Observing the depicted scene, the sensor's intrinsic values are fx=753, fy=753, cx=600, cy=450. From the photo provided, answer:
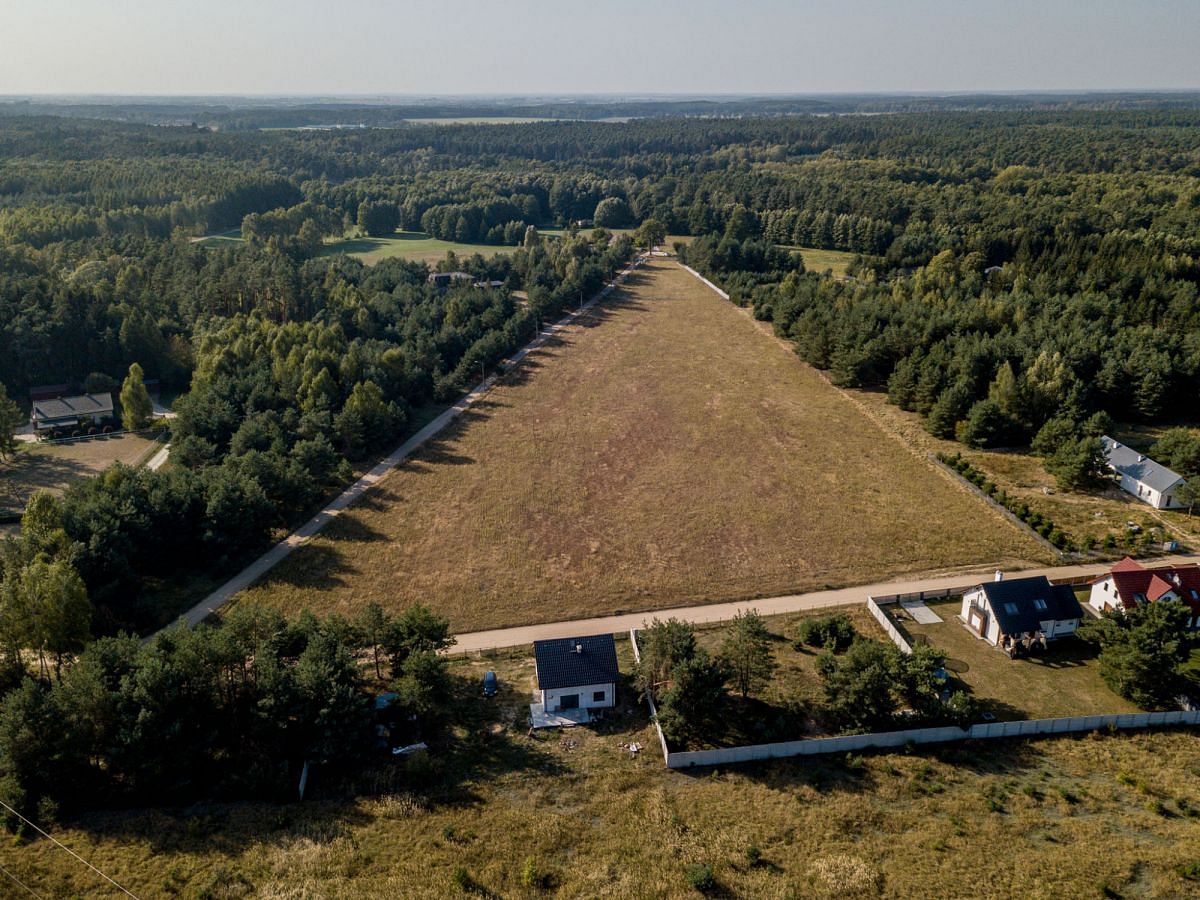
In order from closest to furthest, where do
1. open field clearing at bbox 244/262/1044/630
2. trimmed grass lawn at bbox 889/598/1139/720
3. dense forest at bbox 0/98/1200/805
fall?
dense forest at bbox 0/98/1200/805, trimmed grass lawn at bbox 889/598/1139/720, open field clearing at bbox 244/262/1044/630

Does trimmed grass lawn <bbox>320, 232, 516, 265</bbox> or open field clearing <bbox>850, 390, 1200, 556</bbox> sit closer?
open field clearing <bbox>850, 390, 1200, 556</bbox>

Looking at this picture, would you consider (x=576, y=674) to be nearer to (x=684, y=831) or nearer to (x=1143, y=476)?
(x=684, y=831)

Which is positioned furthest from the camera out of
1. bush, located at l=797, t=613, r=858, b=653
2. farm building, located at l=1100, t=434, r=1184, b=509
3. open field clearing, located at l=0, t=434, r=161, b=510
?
open field clearing, located at l=0, t=434, r=161, b=510

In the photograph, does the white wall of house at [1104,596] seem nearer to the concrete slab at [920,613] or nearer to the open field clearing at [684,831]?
A: the concrete slab at [920,613]

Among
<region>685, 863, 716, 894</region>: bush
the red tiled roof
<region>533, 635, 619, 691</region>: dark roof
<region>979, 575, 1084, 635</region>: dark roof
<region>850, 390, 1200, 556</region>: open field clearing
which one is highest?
the red tiled roof

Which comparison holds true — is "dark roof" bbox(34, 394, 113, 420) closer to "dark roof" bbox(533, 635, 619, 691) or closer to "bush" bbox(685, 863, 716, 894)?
"dark roof" bbox(533, 635, 619, 691)

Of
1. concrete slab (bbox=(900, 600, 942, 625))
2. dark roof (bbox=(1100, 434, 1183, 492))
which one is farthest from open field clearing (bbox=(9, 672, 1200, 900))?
dark roof (bbox=(1100, 434, 1183, 492))

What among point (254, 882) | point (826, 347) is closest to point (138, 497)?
point (254, 882)

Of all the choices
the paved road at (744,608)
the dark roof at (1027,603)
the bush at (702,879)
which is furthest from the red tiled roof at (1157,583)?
the bush at (702,879)

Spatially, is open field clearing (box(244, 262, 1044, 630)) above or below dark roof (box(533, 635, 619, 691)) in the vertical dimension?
below
